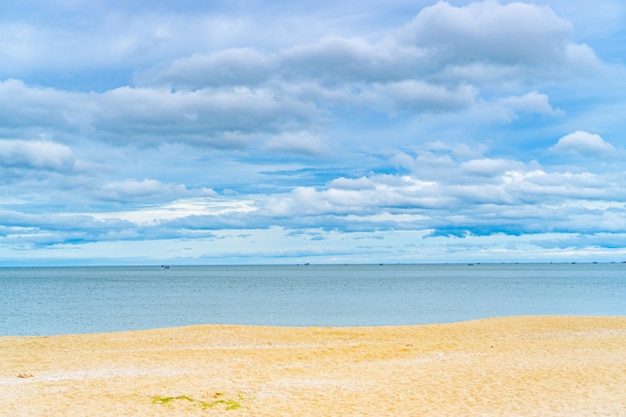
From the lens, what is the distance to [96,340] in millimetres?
28938

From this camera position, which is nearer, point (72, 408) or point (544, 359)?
point (72, 408)

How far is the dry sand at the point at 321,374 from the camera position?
1472 cm

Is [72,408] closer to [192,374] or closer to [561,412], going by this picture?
[192,374]

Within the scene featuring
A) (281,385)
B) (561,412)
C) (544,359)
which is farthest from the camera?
(544,359)

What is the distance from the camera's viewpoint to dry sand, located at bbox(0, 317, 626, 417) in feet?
48.3

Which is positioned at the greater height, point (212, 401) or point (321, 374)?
point (212, 401)

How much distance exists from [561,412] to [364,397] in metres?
4.74

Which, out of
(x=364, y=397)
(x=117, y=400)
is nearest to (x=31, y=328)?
(x=117, y=400)

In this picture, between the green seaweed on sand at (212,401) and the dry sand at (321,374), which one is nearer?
the dry sand at (321,374)

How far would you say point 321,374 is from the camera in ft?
63.1

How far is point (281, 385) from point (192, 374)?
3461mm

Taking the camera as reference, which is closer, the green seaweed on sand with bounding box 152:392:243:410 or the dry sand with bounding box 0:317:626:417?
the dry sand with bounding box 0:317:626:417

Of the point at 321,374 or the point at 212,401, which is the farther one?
the point at 321,374

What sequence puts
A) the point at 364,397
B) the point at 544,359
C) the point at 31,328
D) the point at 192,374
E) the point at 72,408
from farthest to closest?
the point at 31,328 < the point at 544,359 < the point at 192,374 < the point at 364,397 < the point at 72,408
